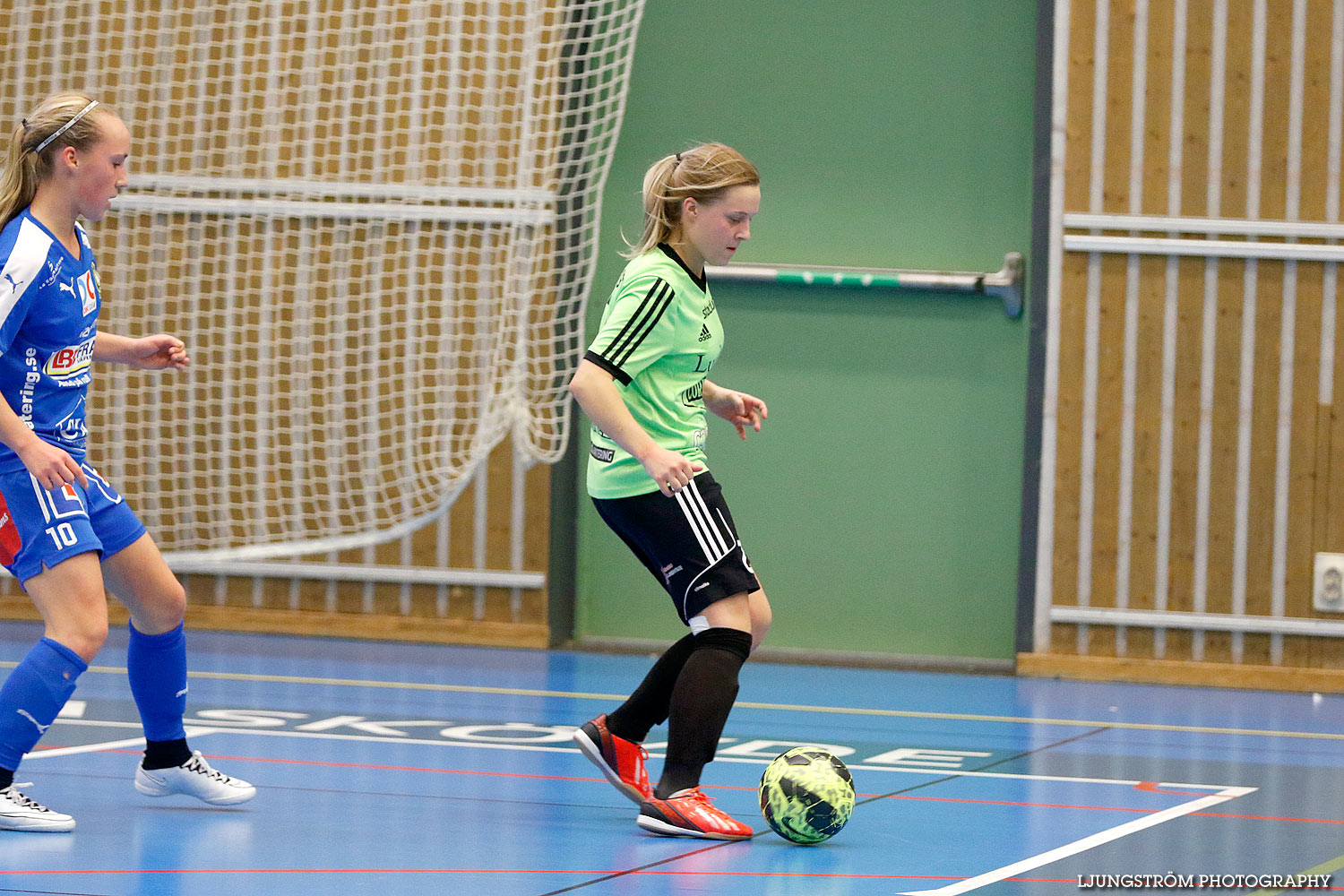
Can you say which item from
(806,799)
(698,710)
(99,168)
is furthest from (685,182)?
(806,799)

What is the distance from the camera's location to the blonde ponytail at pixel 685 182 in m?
4.09

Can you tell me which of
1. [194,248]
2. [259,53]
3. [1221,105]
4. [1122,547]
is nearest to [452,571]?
[194,248]

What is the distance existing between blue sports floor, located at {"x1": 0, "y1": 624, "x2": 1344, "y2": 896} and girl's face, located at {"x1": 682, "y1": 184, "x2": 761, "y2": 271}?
140 cm

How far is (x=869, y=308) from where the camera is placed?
26.7 ft

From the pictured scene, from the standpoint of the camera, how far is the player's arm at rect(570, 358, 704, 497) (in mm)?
3756

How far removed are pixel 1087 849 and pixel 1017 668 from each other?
3.95 meters

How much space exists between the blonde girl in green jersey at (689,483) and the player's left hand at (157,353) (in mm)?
1027

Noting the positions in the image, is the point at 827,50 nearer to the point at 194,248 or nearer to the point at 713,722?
the point at 194,248

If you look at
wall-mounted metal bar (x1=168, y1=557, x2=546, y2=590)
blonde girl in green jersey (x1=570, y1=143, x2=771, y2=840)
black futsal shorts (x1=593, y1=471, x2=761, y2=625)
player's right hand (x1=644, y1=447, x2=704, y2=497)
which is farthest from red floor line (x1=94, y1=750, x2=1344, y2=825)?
wall-mounted metal bar (x1=168, y1=557, x2=546, y2=590)

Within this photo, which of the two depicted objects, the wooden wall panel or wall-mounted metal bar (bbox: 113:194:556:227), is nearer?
the wooden wall panel

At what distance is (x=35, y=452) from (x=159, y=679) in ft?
2.40

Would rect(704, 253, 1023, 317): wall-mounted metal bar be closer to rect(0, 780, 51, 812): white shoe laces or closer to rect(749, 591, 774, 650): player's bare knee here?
rect(749, 591, 774, 650): player's bare knee

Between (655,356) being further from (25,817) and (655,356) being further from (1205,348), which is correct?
(1205,348)

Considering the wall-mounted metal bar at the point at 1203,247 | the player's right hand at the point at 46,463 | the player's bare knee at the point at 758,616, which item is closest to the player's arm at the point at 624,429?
the player's bare knee at the point at 758,616
